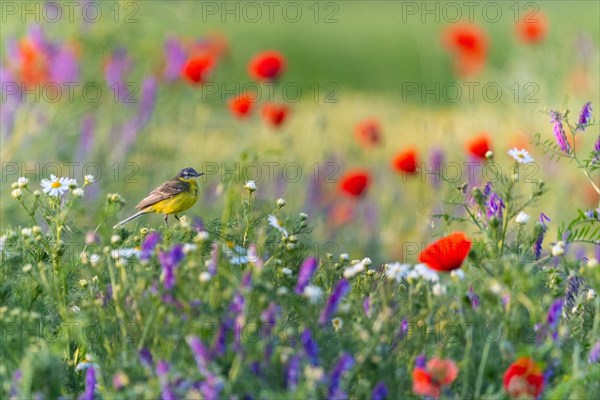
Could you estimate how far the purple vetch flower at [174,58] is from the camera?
23.9ft

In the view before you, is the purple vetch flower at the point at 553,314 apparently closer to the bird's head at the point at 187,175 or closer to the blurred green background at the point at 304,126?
the blurred green background at the point at 304,126

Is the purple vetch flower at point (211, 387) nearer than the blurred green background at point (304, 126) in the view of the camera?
Yes

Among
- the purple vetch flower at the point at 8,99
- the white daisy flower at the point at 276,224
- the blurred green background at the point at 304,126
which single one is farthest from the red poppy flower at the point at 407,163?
the white daisy flower at the point at 276,224

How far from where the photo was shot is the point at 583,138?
350 inches

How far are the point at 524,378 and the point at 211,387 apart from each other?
2.14 ft

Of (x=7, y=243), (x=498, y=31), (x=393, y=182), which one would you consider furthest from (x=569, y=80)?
(x=498, y=31)

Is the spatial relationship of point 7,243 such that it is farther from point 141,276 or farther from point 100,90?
point 100,90

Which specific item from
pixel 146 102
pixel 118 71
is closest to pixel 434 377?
pixel 118 71

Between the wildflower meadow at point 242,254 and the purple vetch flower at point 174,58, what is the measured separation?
0.02 m

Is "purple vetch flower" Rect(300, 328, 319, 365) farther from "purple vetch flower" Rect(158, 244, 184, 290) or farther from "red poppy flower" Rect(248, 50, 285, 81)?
"red poppy flower" Rect(248, 50, 285, 81)

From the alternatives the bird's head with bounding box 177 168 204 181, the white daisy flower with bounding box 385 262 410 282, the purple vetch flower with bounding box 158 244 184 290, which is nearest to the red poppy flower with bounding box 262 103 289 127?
the bird's head with bounding box 177 168 204 181

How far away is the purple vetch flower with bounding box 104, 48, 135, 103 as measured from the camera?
6.67m

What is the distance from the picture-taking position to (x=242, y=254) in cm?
280

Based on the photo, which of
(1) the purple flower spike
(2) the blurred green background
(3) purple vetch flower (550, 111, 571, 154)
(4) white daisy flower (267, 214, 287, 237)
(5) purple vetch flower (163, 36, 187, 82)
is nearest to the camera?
(1) the purple flower spike
